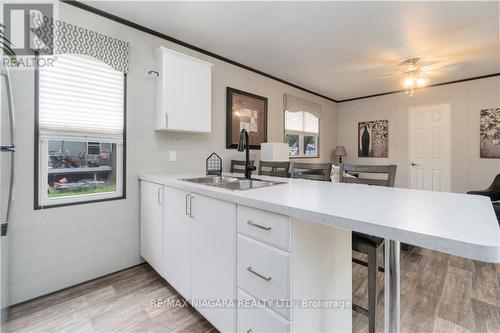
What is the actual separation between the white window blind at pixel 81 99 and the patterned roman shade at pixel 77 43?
5cm

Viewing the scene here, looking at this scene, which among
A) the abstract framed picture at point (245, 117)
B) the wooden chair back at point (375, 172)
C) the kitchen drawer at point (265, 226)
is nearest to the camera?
the kitchen drawer at point (265, 226)

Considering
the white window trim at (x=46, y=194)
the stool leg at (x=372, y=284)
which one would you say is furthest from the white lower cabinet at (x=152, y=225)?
the stool leg at (x=372, y=284)

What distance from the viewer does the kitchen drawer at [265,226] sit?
100 centimetres

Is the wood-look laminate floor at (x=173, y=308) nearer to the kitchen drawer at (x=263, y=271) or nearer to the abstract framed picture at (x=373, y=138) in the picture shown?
the kitchen drawer at (x=263, y=271)

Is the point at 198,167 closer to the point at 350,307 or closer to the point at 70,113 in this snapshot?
the point at 70,113

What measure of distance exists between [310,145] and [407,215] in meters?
4.04

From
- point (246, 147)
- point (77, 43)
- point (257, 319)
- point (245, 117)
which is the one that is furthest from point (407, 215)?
point (245, 117)

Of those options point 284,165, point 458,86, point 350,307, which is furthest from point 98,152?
point 458,86

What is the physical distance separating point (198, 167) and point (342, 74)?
2.76m

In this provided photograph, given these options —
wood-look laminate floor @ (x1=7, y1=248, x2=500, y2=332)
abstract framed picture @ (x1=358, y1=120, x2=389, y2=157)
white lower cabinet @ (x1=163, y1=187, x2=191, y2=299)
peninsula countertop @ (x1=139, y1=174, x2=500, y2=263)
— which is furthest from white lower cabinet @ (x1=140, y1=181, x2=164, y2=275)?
abstract framed picture @ (x1=358, y1=120, x2=389, y2=157)

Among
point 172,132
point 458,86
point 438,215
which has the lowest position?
point 438,215

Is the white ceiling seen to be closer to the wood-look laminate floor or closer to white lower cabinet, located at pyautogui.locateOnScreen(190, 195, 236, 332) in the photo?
white lower cabinet, located at pyautogui.locateOnScreen(190, 195, 236, 332)

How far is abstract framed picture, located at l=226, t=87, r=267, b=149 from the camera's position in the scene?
3.18 meters

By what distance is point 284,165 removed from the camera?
239cm
